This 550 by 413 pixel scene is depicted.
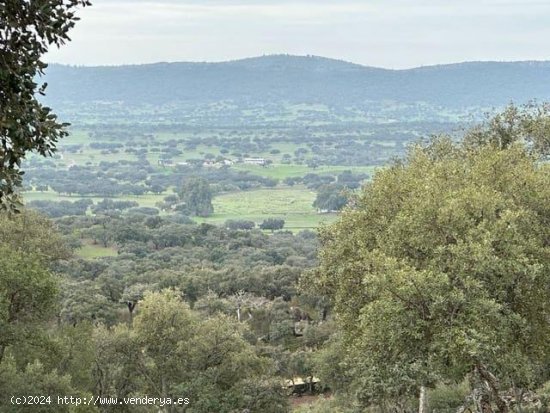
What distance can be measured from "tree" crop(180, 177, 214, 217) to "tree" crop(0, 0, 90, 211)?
144m

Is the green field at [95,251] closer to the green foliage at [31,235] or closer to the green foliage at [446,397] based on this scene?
the green foliage at [31,235]

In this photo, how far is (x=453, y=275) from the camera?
1128cm

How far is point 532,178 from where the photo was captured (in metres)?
12.9

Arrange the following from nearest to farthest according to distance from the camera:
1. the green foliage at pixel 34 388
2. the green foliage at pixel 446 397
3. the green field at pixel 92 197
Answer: the green foliage at pixel 34 388 < the green foliage at pixel 446 397 < the green field at pixel 92 197

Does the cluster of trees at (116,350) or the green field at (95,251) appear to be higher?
the cluster of trees at (116,350)

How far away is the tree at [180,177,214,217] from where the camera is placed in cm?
15112

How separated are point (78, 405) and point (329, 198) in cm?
12888

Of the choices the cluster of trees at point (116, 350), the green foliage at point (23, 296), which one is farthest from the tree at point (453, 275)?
the green foliage at point (23, 296)

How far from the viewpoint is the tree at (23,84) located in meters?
5.57

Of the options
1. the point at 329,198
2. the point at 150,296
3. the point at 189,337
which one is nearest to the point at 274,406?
the point at 189,337

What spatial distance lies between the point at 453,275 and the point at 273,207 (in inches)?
5463

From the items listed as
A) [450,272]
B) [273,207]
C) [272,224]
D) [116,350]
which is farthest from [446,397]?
[273,207]

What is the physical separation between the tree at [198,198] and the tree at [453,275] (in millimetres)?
136590

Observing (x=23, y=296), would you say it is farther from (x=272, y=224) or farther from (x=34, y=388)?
(x=272, y=224)
